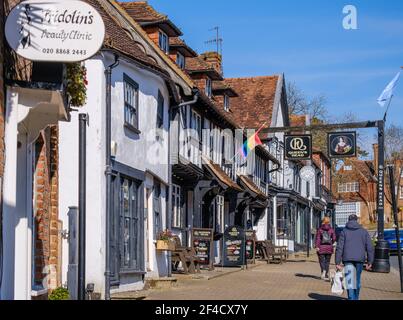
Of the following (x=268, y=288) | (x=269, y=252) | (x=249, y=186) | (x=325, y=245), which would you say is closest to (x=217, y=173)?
(x=325, y=245)

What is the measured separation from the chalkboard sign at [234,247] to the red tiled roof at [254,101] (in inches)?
590

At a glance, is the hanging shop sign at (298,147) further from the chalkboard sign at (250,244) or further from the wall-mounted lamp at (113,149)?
the wall-mounted lamp at (113,149)

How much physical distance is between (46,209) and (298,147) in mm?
20559

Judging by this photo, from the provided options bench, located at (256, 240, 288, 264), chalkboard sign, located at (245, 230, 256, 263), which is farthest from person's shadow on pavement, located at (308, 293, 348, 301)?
bench, located at (256, 240, 288, 264)

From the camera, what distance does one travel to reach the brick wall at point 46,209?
1193cm

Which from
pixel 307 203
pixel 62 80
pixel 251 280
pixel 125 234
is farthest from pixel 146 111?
pixel 307 203

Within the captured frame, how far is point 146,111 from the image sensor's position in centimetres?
1920

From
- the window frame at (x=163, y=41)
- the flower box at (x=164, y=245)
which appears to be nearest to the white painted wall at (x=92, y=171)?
the flower box at (x=164, y=245)

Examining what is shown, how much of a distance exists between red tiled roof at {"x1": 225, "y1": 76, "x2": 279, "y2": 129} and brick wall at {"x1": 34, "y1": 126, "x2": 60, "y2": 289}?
94.6 feet

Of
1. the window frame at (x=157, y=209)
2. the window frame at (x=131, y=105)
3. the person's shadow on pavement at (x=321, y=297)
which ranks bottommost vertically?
the person's shadow on pavement at (x=321, y=297)

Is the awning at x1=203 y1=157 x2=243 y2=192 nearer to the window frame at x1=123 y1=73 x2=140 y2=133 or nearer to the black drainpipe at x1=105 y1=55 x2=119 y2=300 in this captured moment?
the window frame at x1=123 y1=73 x2=140 y2=133

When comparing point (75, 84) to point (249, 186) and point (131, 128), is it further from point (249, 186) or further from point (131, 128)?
point (249, 186)

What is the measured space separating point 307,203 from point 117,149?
37546mm

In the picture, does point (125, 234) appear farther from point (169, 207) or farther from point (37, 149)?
point (37, 149)
